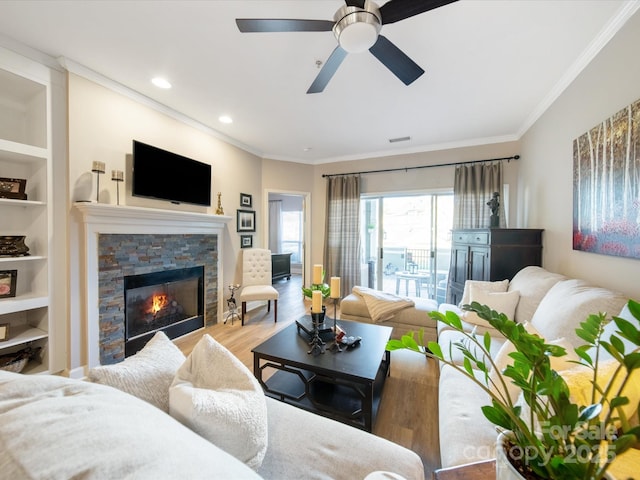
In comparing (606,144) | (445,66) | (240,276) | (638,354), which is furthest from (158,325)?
(606,144)

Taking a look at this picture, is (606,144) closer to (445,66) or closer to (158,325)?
(445,66)

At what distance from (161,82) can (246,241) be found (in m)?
2.37

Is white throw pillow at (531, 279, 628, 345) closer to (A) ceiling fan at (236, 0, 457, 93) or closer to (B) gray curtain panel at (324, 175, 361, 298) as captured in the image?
(A) ceiling fan at (236, 0, 457, 93)

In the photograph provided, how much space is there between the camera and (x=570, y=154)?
2.31 meters

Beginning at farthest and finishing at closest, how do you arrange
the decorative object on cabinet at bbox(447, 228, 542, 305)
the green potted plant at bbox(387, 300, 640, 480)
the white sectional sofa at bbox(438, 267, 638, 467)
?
the decorative object on cabinet at bbox(447, 228, 542, 305) < the white sectional sofa at bbox(438, 267, 638, 467) < the green potted plant at bbox(387, 300, 640, 480)

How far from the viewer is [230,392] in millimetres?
865

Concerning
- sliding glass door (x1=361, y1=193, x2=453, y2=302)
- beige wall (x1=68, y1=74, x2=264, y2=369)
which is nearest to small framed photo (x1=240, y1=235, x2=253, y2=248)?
beige wall (x1=68, y1=74, x2=264, y2=369)

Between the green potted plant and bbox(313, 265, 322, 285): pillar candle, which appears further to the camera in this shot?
bbox(313, 265, 322, 285): pillar candle

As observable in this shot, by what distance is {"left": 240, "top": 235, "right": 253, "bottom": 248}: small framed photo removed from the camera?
421 centimetres

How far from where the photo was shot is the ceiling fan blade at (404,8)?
1326mm

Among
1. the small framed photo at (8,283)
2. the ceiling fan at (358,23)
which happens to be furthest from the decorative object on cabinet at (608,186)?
the small framed photo at (8,283)

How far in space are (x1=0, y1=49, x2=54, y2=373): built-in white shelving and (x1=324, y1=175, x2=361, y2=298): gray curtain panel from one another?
361 centimetres

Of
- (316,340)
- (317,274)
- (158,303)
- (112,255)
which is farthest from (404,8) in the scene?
(158,303)

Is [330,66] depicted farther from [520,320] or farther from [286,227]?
[286,227]
